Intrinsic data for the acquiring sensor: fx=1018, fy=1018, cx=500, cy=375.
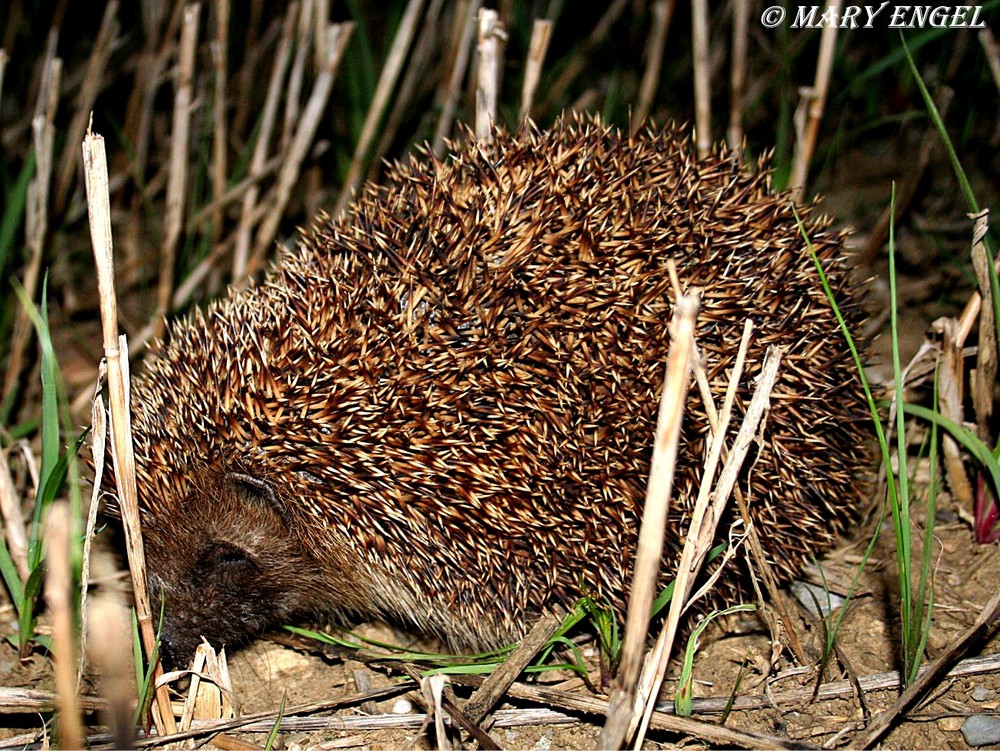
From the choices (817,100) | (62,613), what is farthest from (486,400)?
(817,100)

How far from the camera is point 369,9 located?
795 cm

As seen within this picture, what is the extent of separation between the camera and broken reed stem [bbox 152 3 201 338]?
4598 mm

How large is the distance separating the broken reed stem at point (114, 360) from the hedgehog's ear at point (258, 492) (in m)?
0.44

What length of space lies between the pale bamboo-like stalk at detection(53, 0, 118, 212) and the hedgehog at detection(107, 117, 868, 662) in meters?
2.13

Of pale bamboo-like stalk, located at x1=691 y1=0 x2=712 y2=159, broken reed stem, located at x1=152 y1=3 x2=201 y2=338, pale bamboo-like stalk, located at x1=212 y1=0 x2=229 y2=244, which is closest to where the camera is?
pale bamboo-like stalk, located at x1=691 y1=0 x2=712 y2=159

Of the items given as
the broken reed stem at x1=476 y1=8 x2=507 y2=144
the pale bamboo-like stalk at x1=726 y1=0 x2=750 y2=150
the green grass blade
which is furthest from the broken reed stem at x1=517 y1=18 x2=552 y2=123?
the green grass blade

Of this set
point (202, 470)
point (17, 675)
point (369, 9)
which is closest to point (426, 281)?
point (202, 470)

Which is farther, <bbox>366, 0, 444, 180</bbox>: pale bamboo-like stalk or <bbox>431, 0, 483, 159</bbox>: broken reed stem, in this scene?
<bbox>366, 0, 444, 180</bbox>: pale bamboo-like stalk

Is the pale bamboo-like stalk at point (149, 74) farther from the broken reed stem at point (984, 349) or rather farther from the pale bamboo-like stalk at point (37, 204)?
the broken reed stem at point (984, 349)

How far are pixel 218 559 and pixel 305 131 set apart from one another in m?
2.27

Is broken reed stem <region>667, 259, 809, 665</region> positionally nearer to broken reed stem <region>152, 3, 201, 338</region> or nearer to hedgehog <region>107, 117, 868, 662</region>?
hedgehog <region>107, 117, 868, 662</region>

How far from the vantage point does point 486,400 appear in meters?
3.02

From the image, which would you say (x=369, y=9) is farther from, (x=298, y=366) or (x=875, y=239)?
(x=298, y=366)

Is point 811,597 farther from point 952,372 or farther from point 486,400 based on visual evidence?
point 486,400
